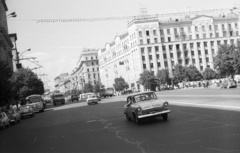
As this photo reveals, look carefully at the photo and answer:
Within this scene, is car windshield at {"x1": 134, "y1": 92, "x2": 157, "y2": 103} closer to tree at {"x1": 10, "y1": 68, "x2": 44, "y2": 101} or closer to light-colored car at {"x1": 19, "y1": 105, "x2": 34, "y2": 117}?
light-colored car at {"x1": 19, "y1": 105, "x2": 34, "y2": 117}

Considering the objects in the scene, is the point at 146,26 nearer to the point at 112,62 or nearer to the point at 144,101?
the point at 112,62

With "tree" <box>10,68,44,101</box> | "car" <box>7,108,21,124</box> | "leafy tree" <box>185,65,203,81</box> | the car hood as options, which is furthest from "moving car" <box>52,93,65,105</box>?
the car hood

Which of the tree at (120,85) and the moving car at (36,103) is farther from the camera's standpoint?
the tree at (120,85)

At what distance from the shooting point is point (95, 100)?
155ft

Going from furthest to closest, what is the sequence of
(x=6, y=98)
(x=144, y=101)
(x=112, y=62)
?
(x=112, y=62), (x=6, y=98), (x=144, y=101)

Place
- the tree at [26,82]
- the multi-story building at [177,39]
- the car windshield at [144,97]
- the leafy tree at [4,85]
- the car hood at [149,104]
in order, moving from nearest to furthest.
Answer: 1. the car hood at [149,104]
2. the car windshield at [144,97]
3. the leafy tree at [4,85]
4. the tree at [26,82]
5. the multi-story building at [177,39]

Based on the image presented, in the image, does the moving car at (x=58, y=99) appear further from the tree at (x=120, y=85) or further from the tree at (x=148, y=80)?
the tree at (x=120, y=85)

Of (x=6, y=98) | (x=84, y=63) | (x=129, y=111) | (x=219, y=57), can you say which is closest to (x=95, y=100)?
(x=6, y=98)

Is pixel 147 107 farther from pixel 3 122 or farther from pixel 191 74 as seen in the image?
pixel 191 74

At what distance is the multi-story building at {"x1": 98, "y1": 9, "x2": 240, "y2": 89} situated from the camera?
357 ft

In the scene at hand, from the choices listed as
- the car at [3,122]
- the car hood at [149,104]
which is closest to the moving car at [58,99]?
the car at [3,122]

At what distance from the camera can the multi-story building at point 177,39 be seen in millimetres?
108938

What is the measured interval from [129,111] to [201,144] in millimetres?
8070

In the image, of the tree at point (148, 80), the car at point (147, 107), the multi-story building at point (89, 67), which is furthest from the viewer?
the multi-story building at point (89, 67)
